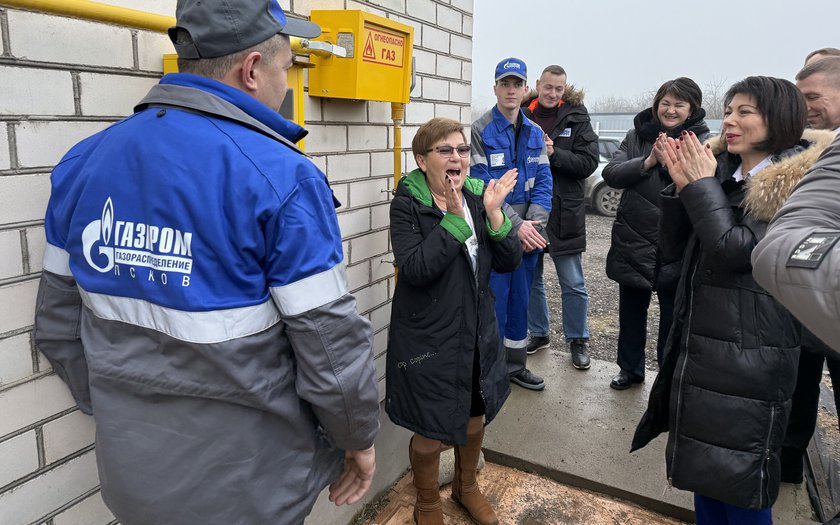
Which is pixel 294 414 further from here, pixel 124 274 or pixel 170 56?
pixel 170 56

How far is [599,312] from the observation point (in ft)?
22.2

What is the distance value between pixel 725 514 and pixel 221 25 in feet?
8.17

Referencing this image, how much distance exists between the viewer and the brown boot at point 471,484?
290 centimetres

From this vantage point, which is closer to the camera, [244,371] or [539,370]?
[244,371]

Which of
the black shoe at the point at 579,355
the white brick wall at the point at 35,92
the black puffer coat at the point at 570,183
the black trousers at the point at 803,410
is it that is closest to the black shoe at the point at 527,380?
the black shoe at the point at 579,355

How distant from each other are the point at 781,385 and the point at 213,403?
1986 millimetres

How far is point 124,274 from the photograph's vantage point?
1372 millimetres

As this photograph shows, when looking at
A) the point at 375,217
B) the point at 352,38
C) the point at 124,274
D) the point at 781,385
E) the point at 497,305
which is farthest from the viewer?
the point at 497,305

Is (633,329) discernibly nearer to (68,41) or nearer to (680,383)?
(680,383)

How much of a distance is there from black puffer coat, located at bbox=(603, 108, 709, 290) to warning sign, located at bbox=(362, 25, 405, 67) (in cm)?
179

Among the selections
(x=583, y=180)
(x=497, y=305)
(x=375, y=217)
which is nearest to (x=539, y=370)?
(x=497, y=305)

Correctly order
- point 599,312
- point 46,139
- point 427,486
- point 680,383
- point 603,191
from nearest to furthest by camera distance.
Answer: point 46,139
point 680,383
point 427,486
point 599,312
point 603,191

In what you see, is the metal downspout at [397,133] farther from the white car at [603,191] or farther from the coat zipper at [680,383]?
the white car at [603,191]

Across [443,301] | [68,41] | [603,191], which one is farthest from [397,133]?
[603,191]
